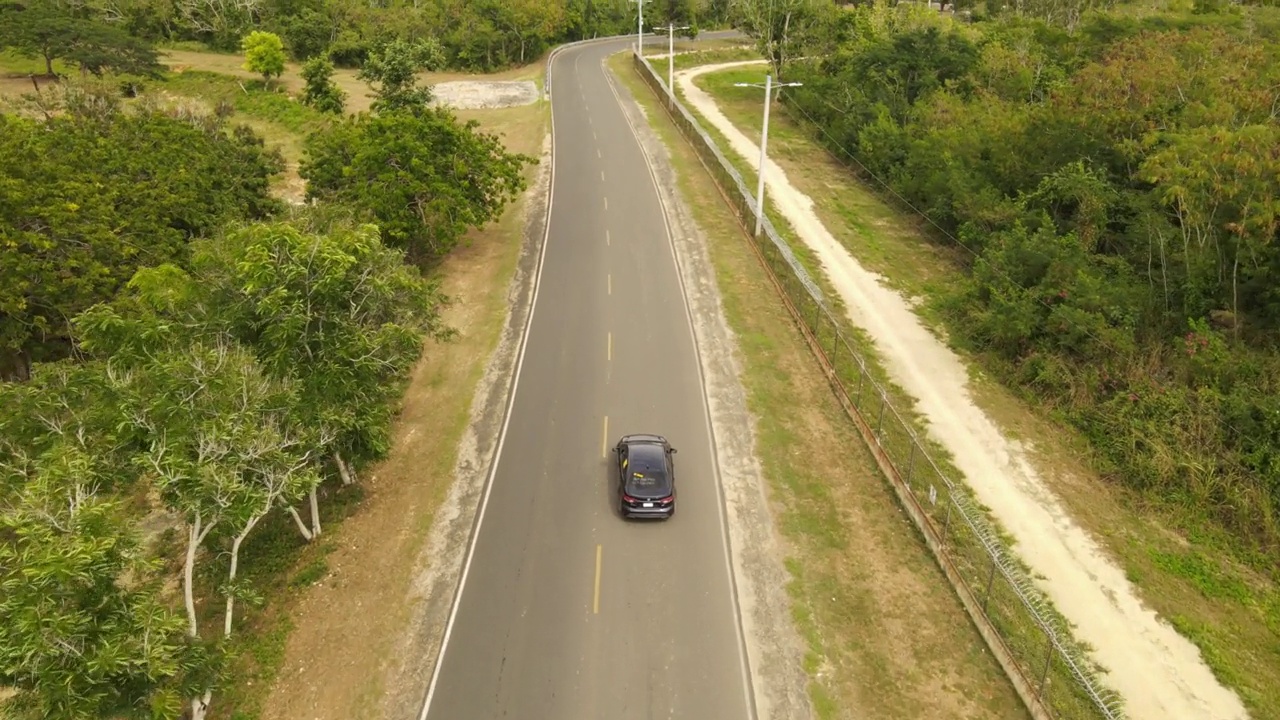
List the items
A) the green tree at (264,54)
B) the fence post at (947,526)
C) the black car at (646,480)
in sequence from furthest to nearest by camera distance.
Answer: the green tree at (264,54), the black car at (646,480), the fence post at (947,526)

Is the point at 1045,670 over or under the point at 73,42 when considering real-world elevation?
under

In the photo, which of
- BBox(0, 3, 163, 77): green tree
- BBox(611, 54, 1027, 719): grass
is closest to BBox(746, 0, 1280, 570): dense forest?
BBox(611, 54, 1027, 719): grass

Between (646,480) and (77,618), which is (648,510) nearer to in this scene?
(646,480)

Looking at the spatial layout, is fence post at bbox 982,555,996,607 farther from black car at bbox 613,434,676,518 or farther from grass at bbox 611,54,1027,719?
black car at bbox 613,434,676,518

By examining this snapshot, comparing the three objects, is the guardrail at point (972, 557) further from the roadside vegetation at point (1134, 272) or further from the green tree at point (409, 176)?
the green tree at point (409, 176)

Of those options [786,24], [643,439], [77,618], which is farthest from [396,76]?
[77,618]

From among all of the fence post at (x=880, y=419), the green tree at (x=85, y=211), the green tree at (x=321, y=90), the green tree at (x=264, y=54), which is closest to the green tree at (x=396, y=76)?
the green tree at (x=321, y=90)
